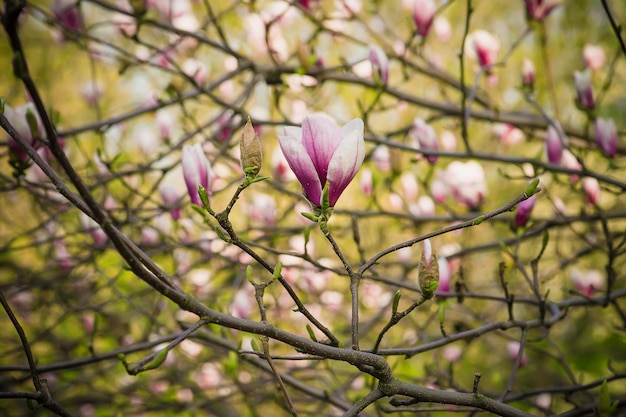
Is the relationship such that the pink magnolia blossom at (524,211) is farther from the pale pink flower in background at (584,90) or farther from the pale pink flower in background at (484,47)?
the pale pink flower in background at (484,47)

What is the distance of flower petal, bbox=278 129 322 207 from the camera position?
0.77m

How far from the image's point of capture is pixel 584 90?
5.19 feet

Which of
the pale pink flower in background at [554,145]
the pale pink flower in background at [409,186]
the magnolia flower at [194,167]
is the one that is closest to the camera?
the magnolia flower at [194,167]

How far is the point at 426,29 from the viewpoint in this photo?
5.75ft

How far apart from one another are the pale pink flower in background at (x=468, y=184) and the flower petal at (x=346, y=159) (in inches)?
45.8

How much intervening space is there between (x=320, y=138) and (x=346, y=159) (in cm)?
5

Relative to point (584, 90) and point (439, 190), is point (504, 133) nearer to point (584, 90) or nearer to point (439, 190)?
point (439, 190)

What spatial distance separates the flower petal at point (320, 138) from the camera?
2.59 ft

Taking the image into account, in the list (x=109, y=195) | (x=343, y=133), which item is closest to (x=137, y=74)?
(x=109, y=195)

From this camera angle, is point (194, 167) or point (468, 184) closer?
point (194, 167)

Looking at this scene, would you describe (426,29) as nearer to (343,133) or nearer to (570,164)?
(570,164)

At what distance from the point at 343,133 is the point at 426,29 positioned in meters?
1.09

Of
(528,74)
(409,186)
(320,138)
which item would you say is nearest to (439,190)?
(409,186)

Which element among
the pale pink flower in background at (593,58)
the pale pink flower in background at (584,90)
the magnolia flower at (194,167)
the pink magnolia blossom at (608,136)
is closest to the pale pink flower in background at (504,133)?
the pale pink flower in background at (593,58)
